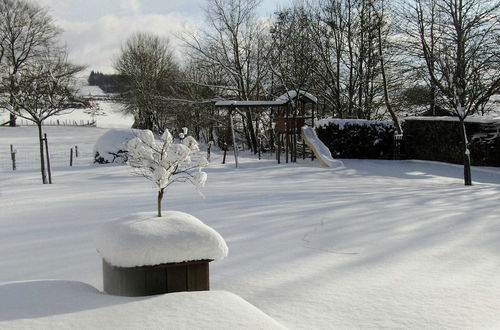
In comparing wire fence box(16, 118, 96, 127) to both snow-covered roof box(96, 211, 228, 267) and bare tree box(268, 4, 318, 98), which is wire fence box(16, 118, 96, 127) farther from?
snow-covered roof box(96, 211, 228, 267)

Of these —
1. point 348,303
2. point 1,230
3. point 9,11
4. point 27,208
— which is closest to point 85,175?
point 27,208

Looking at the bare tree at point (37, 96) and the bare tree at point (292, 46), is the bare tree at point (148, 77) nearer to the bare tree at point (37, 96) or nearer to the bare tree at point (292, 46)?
the bare tree at point (292, 46)

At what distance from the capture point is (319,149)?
19453 mm

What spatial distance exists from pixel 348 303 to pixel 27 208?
703 centimetres

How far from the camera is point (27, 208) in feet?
28.6

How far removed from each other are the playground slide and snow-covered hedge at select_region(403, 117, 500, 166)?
15.0 ft

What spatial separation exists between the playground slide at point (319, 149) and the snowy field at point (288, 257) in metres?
5.76

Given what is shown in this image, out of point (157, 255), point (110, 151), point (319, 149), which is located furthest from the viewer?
point (319, 149)

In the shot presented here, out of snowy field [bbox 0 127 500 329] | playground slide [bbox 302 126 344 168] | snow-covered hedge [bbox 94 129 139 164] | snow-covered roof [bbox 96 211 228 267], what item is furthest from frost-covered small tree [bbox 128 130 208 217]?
snow-covered hedge [bbox 94 129 139 164]

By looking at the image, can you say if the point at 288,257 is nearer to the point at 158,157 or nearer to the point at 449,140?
the point at 158,157

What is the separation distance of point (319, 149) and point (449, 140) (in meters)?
5.56

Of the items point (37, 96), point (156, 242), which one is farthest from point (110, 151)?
point (156, 242)

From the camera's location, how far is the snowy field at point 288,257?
3.11m

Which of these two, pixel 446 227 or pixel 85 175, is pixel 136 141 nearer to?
pixel 446 227
